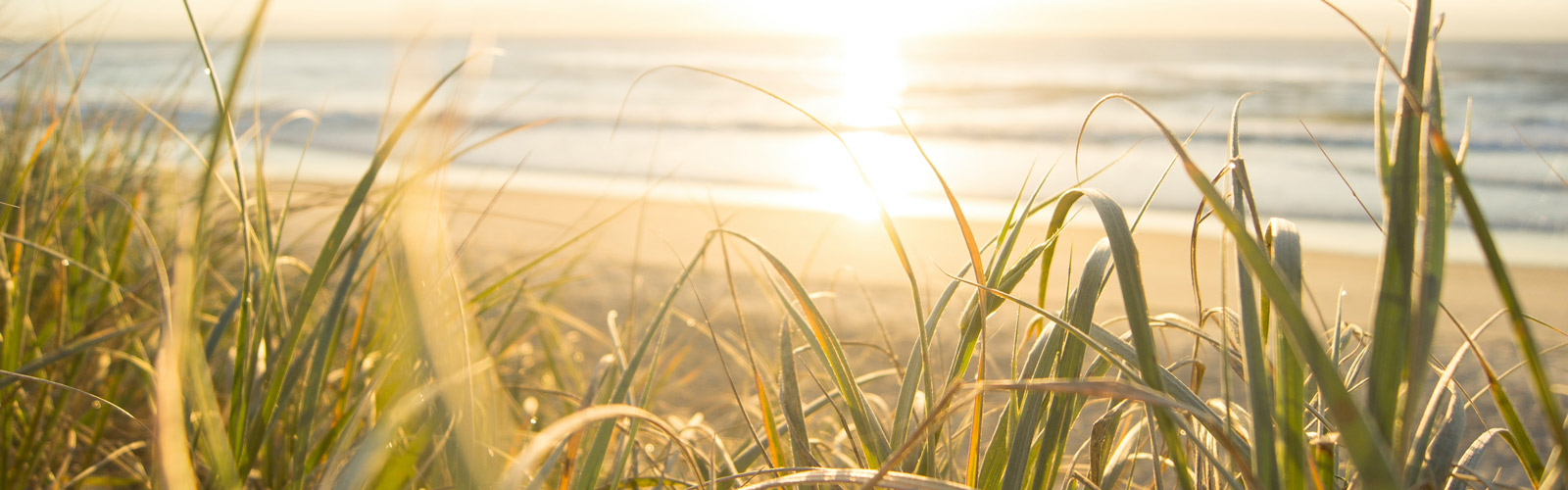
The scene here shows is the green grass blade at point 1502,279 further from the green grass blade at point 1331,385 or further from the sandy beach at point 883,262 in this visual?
the sandy beach at point 883,262

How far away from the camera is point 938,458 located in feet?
3.07

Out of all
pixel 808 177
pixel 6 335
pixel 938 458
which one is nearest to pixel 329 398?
pixel 6 335

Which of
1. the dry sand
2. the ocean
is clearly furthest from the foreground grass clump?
the dry sand

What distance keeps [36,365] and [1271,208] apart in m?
5.81

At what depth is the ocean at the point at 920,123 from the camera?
12.8ft

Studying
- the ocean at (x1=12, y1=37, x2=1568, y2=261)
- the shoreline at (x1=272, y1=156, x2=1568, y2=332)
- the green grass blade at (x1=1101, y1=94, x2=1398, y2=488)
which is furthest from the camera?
the ocean at (x1=12, y1=37, x2=1568, y2=261)

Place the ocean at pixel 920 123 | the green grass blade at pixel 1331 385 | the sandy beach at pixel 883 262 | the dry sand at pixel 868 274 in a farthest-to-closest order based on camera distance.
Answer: the ocean at pixel 920 123 < the sandy beach at pixel 883 262 < the dry sand at pixel 868 274 < the green grass blade at pixel 1331 385

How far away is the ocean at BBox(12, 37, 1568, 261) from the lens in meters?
3.91

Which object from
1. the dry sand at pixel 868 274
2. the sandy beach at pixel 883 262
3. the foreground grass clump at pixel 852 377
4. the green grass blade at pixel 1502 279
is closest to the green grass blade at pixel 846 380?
the foreground grass clump at pixel 852 377

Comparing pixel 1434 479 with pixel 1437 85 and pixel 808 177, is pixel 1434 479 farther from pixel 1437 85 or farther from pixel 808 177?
pixel 808 177

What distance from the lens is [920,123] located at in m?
10.1

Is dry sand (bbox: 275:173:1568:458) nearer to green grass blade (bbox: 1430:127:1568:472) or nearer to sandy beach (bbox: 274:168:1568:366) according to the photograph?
sandy beach (bbox: 274:168:1568:366)

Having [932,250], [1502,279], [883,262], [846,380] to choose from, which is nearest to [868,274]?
[883,262]

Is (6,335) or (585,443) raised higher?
(6,335)
